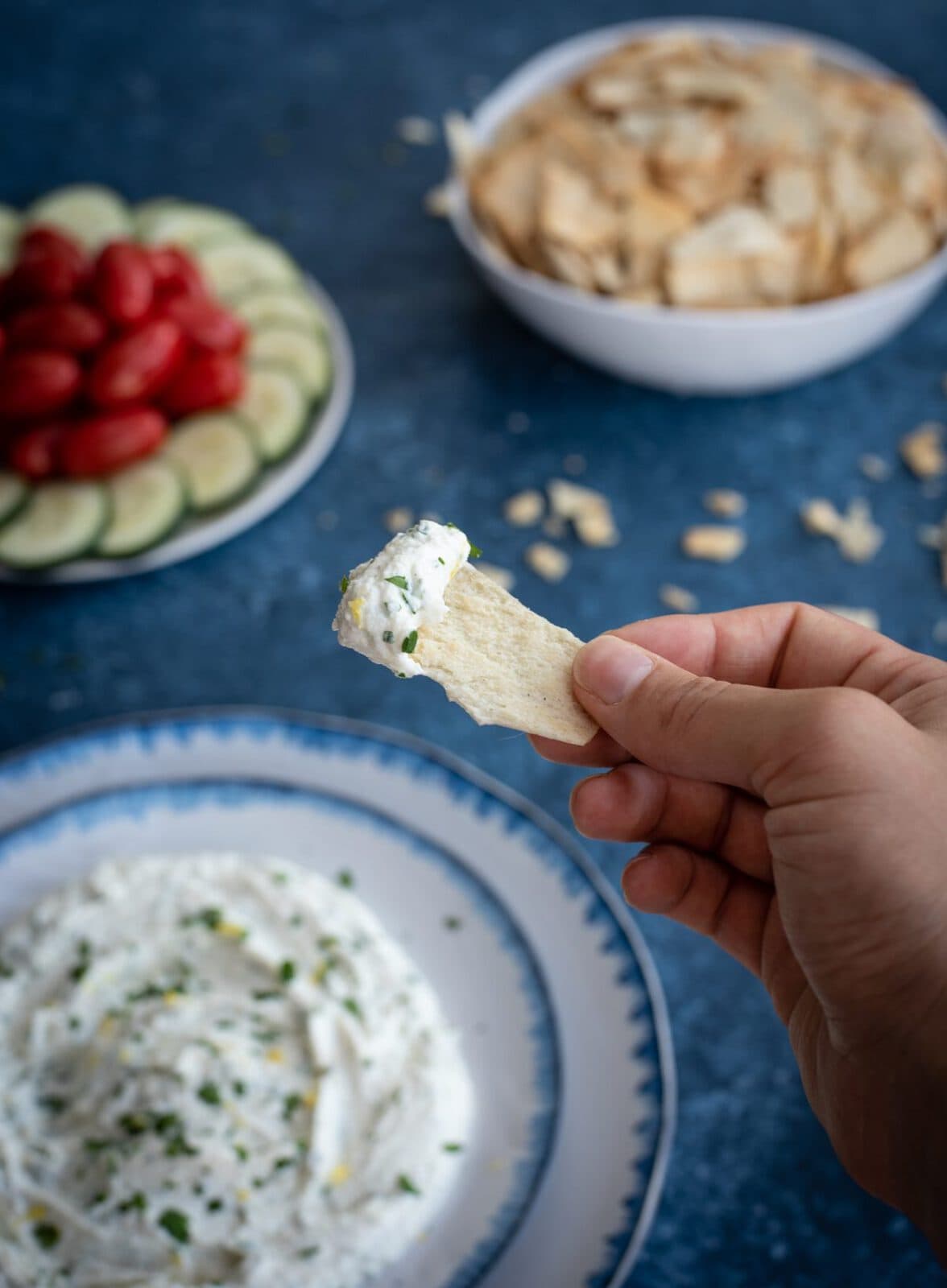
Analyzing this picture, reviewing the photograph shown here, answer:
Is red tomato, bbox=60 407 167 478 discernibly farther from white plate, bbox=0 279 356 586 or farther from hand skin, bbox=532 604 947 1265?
hand skin, bbox=532 604 947 1265

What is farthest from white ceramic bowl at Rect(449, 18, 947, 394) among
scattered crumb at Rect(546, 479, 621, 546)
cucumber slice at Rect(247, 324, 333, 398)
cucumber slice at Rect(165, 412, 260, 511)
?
cucumber slice at Rect(165, 412, 260, 511)

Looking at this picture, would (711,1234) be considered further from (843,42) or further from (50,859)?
(843,42)

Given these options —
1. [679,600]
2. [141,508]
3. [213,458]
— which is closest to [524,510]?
[679,600]

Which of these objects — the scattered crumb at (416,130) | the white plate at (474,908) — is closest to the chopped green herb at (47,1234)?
the white plate at (474,908)

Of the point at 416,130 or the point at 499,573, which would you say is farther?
the point at 416,130

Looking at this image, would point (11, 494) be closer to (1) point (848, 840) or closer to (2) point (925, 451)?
(1) point (848, 840)

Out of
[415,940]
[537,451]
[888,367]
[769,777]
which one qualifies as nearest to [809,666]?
[769,777]
